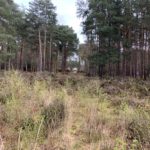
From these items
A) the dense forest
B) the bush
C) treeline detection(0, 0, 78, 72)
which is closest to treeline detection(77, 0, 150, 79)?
the dense forest

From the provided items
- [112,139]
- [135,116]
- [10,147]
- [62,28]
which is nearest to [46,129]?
[10,147]

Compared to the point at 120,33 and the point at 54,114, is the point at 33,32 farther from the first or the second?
the point at 54,114

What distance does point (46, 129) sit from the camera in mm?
4824

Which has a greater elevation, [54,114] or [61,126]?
[54,114]

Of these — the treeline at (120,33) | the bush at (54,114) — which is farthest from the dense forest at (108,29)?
the bush at (54,114)

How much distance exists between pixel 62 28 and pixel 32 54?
29.6 ft

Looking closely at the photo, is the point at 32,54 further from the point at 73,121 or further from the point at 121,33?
the point at 73,121

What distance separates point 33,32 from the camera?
136 feet

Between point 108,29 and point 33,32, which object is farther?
point 33,32

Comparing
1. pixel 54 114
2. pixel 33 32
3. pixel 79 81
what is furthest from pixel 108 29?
pixel 54 114

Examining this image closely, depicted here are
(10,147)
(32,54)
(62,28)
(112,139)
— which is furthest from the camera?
(32,54)

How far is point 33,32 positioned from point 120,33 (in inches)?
578

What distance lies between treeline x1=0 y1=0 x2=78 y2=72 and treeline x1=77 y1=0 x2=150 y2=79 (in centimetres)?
812

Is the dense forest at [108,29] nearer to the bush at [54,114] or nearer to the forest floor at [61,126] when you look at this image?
the forest floor at [61,126]
